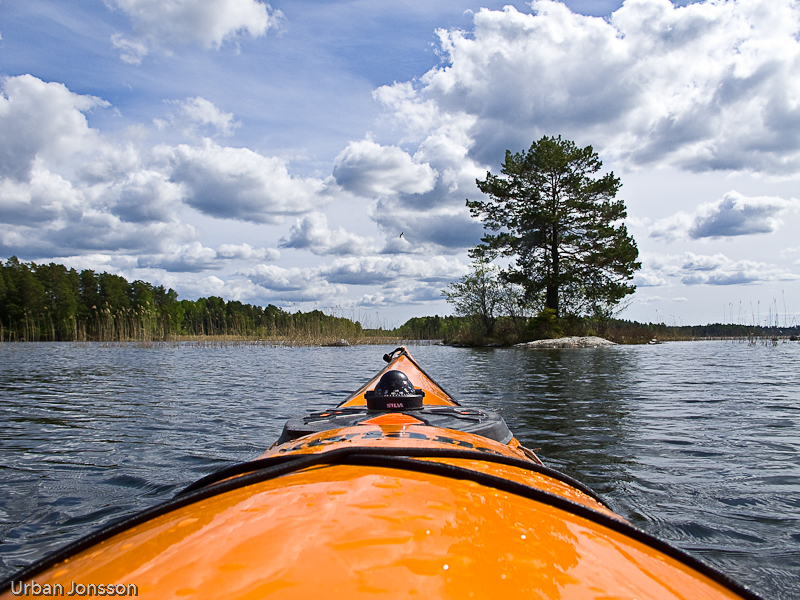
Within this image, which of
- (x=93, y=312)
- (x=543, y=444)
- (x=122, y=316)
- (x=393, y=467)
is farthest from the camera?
(x=93, y=312)

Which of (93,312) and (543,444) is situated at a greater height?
(93,312)

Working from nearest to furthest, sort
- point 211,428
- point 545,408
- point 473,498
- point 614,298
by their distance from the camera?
point 473,498 → point 211,428 → point 545,408 → point 614,298

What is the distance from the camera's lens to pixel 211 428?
5426 mm

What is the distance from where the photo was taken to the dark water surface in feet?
8.81

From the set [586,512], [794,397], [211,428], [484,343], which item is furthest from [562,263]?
[586,512]

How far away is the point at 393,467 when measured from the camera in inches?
53.8

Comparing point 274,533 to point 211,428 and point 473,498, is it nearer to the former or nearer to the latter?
point 473,498

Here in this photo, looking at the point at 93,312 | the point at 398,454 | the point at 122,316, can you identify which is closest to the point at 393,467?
the point at 398,454

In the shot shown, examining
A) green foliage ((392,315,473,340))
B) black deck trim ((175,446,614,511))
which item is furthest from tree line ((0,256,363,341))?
black deck trim ((175,446,614,511))

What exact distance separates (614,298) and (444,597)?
24125mm

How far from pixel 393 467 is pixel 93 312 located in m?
62.2

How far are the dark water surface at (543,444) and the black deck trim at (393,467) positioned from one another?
141 cm

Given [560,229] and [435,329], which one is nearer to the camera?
[560,229]

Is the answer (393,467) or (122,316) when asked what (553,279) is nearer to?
(122,316)
